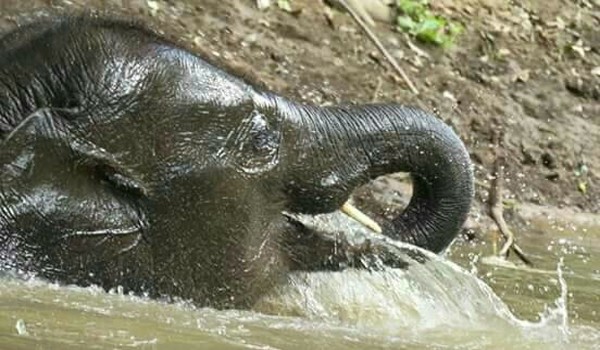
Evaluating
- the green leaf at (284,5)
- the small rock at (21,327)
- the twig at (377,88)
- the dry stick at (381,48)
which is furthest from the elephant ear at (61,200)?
the green leaf at (284,5)

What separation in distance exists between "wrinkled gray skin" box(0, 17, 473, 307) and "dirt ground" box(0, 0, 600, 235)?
2.80 meters

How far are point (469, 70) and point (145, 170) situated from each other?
571 cm

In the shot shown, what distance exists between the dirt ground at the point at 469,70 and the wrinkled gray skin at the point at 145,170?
9.17ft

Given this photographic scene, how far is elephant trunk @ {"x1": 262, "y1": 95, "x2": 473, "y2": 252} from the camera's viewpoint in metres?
3.37

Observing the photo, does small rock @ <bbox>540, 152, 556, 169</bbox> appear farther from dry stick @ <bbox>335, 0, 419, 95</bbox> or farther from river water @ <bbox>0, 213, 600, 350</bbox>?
river water @ <bbox>0, 213, 600, 350</bbox>

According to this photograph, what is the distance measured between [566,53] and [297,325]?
6.76 metres

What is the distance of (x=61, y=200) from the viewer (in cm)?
312

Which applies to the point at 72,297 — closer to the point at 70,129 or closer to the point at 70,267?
the point at 70,267

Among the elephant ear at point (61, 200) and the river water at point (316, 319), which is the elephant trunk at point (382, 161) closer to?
the river water at point (316, 319)

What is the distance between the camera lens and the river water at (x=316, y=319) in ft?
9.64

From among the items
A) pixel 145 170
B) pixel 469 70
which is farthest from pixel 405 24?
pixel 145 170

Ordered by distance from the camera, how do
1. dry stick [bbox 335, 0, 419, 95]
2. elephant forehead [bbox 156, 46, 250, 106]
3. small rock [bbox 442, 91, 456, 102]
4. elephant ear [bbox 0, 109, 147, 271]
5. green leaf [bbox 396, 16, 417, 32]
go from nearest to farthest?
elephant ear [bbox 0, 109, 147, 271] → elephant forehead [bbox 156, 46, 250, 106] → dry stick [bbox 335, 0, 419, 95] → small rock [bbox 442, 91, 456, 102] → green leaf [bbox 396, 16, 417, 32]

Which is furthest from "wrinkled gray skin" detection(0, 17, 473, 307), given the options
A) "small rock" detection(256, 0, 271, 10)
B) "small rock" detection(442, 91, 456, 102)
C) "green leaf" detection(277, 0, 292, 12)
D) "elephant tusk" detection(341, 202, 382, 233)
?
"small rock" detection(442, 91, 456, 102)

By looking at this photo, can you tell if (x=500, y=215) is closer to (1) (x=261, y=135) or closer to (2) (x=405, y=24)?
(2) (x=405, y=24)
